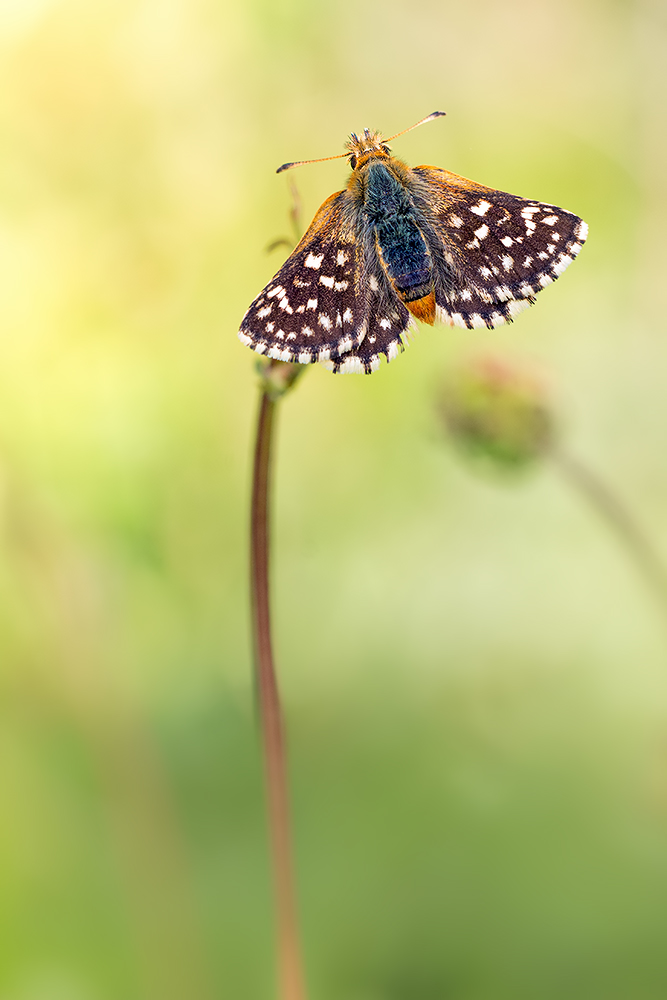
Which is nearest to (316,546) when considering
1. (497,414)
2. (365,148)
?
(497,414)

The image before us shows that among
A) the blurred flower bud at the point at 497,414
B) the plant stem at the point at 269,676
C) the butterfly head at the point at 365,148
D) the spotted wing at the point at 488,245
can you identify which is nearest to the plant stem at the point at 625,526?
the blurred flower bud at the point at 497,414

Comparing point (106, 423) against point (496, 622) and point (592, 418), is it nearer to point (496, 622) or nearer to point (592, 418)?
point (496, 622)

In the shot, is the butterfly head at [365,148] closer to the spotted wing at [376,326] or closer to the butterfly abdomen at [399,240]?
the butterfly abdomen at [399,240]

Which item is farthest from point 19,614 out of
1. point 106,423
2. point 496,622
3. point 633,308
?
point 633,308

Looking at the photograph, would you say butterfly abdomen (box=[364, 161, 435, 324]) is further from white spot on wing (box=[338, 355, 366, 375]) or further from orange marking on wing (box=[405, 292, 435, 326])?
white spot on wing (box=[338, 355, 366, 375])

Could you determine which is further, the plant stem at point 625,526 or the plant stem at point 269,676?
the plant stem at point 625,526

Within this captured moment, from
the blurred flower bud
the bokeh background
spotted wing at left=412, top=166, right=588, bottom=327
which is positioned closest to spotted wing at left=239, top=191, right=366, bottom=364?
spotted wing at left=412, top=166, right=588, bottom=327
